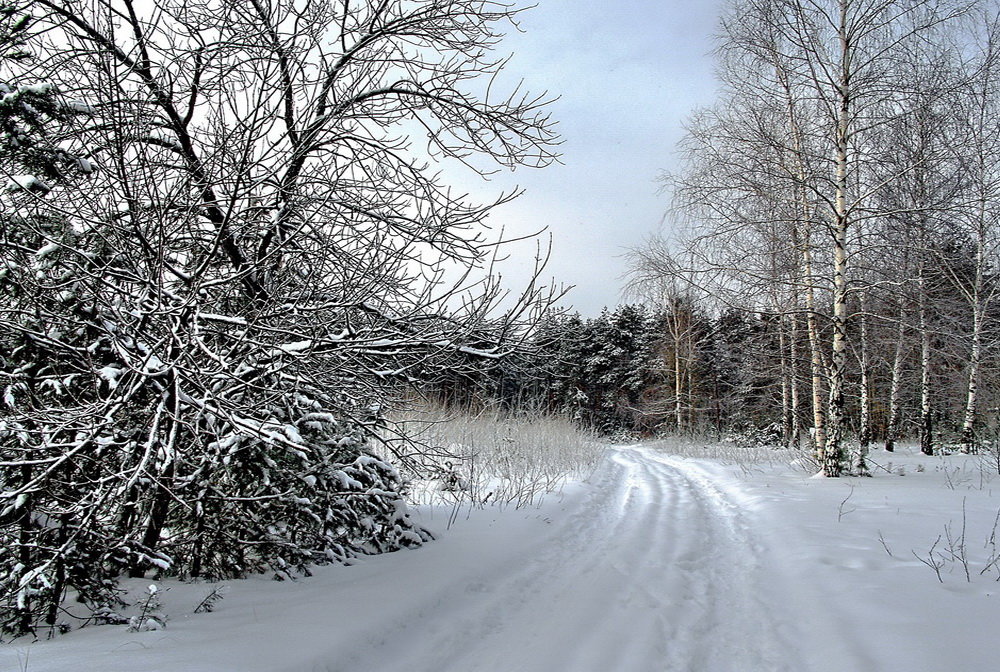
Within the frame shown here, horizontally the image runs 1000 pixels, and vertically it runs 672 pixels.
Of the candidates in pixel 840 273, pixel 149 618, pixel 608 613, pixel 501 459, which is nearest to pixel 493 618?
pixel 608 613

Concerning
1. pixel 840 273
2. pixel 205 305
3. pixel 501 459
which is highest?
pixel 840 273

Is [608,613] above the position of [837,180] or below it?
below

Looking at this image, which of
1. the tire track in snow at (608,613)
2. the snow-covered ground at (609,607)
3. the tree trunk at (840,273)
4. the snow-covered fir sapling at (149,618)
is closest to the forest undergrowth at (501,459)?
the snow-covered ground at (609,607)

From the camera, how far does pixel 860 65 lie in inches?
362

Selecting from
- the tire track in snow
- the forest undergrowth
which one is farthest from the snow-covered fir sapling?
the forest undergrowth

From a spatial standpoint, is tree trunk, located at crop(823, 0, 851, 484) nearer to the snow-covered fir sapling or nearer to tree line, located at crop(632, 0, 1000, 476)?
tree line, located at crop(632, 0, 1000, 476)

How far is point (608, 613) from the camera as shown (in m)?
3.56

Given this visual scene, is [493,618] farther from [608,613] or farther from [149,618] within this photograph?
[149,618]

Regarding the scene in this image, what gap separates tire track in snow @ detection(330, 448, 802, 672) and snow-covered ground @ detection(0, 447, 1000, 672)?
15mm

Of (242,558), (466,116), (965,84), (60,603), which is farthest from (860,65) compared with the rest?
(60,603)

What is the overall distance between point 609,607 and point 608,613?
0.36ft

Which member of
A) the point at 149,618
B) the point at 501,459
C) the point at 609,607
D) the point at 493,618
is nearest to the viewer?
the point at 149,618

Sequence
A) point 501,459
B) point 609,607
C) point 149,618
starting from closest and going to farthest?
point 149,618 → point 609,607 → point 501,459

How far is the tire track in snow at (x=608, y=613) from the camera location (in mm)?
2941
